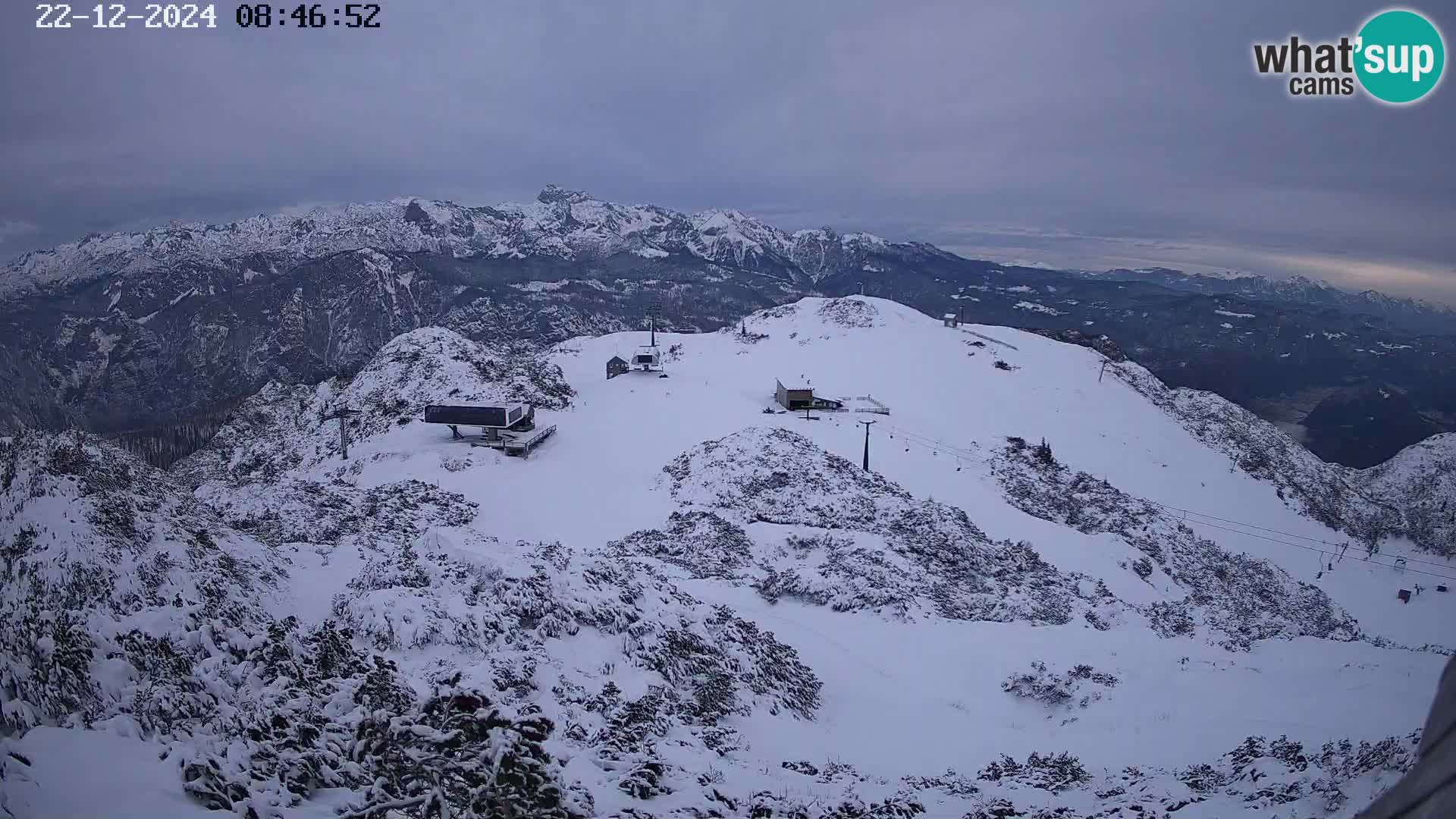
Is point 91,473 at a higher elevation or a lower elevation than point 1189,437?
higher

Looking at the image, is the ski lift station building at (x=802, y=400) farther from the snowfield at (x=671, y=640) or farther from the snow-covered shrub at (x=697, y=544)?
the snow-covered shrub at (x=697, y=544)

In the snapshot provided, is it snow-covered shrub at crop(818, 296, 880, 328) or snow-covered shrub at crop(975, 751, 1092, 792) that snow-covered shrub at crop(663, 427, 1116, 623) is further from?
snow-covered shrub at crop(818, 296, 880, 328)

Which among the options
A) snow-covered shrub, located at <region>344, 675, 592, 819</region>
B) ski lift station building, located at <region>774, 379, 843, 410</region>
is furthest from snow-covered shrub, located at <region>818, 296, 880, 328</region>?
snow-covered shrub, located at <region>344, 675, 592, 819</region>

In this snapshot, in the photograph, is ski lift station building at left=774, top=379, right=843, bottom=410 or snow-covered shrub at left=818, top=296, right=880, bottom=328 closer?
ski lift station building at left=774, top=379, right=843, bottom=410

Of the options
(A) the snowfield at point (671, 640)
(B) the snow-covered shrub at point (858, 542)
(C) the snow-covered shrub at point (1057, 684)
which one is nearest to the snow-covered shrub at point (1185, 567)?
(A) the snowfield at point (671, 640)

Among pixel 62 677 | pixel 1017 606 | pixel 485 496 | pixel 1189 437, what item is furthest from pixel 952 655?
pixel 1189 437

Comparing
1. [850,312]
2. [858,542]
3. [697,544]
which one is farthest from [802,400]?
[850,312]

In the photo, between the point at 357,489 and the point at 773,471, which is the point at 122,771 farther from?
the point at 773,471

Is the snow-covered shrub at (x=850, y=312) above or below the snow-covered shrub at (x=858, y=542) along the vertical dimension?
above
